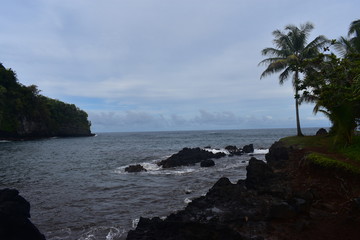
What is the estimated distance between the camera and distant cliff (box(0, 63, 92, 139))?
74.9 m

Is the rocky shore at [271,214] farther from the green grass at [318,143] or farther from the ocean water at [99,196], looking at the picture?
the green grass at [318,143]

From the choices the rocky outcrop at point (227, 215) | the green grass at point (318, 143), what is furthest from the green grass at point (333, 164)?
the green grass at point (318, 143)

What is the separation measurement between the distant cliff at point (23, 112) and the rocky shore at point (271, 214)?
8193cm

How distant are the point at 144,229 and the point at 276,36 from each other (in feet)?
92.9

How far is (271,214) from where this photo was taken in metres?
7.93

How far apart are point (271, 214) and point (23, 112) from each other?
89.0 metres

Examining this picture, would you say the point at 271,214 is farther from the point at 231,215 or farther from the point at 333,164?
the point at 333,164

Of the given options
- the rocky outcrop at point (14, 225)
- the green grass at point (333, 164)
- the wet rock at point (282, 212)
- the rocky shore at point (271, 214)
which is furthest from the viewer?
the green grass at point (333, 164)

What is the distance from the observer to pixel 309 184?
10.8m

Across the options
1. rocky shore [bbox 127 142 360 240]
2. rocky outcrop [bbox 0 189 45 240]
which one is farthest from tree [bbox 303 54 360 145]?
rocky outcrop [bbox 0 189 45 240]

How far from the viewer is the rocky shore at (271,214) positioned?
268 inches

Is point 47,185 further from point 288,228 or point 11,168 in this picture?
point 288,228

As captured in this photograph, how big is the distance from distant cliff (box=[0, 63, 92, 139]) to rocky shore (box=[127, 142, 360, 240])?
8193cm

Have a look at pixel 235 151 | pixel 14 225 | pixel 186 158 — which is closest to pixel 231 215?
pixel 14 225
